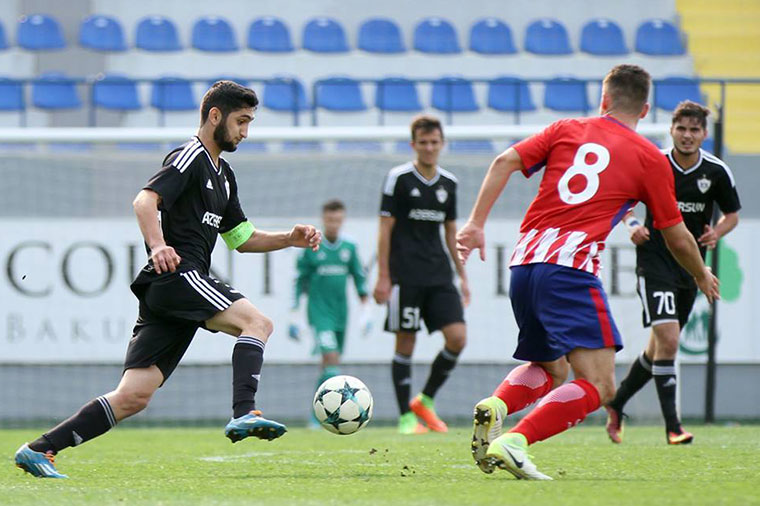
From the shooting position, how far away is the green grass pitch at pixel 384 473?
4.34m

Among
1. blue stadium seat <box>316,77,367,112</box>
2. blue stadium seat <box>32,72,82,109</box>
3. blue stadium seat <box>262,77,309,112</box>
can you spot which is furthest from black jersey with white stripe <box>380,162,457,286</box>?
blue stadium seat <box>32,72,82,109</box>

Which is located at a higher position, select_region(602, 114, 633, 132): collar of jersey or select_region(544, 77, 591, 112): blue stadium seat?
select_region(544, 77, 591, 112): blue stadium seat

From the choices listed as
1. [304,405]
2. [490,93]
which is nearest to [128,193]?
[304,405]

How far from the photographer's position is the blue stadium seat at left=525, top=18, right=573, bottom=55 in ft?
55.6

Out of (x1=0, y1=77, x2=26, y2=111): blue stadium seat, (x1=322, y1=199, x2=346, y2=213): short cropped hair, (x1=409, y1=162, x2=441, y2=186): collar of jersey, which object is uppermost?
(x1=0, y1=77, x2=26, y2=111): blue stadium seat

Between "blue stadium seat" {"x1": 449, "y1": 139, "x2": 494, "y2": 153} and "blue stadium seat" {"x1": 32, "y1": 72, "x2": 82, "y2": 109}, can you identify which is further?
"blue stadium seat" {"x1": 32, "y1": 72, "x2": 82, "y2": 109}

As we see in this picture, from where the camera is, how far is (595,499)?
13.6 ft

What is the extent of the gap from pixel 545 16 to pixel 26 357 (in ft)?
33.7

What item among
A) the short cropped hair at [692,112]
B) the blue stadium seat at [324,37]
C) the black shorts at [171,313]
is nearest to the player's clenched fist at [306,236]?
the black shorts at [171,313]

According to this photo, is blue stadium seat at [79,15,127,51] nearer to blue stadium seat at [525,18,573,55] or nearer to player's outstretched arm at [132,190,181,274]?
blue stadium seat at [525,18,573,55]

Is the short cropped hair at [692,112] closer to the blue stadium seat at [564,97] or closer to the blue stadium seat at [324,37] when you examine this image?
the blue stadium seat at [564,97]

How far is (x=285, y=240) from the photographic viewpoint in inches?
222

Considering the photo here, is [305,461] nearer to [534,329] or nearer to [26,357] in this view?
[534,329]

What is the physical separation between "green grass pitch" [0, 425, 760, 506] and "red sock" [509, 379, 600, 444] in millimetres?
209
